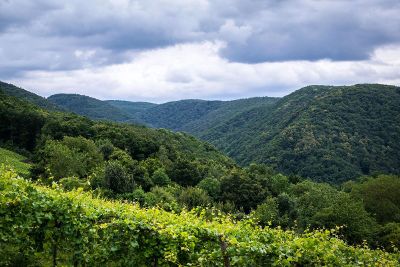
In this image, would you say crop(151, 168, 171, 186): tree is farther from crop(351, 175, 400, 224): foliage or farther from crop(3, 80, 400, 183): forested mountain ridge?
crop(3, 80, 400, 183): forested mountain ridge

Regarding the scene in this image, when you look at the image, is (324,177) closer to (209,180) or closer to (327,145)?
(327,145)

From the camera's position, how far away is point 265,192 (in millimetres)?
70250

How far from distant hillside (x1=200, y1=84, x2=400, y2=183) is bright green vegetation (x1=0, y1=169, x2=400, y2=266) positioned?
129955 mm

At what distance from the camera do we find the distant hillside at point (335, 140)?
139500mm

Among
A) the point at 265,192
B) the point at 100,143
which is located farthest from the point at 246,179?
the point at 100,143

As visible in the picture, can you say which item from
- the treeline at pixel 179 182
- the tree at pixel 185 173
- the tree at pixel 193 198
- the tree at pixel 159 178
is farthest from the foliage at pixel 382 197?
the tree at pixel 159 178

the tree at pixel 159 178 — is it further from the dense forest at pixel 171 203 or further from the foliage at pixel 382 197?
the foliage at pixel 382 197

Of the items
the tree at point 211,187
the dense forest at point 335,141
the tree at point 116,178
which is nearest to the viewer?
the tree at point 116,178

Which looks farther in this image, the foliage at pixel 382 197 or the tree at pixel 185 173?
the tree at pixel 185 173

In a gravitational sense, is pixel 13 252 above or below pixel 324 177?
above

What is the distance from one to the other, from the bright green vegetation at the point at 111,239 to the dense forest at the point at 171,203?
0.10 ft

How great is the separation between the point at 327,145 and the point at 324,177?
20.4 meters

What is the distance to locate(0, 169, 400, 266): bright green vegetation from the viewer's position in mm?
8930

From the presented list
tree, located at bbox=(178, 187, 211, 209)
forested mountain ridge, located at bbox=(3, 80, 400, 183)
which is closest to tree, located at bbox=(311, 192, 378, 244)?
tree, located at bbox=(178, 187, 211, 209)
